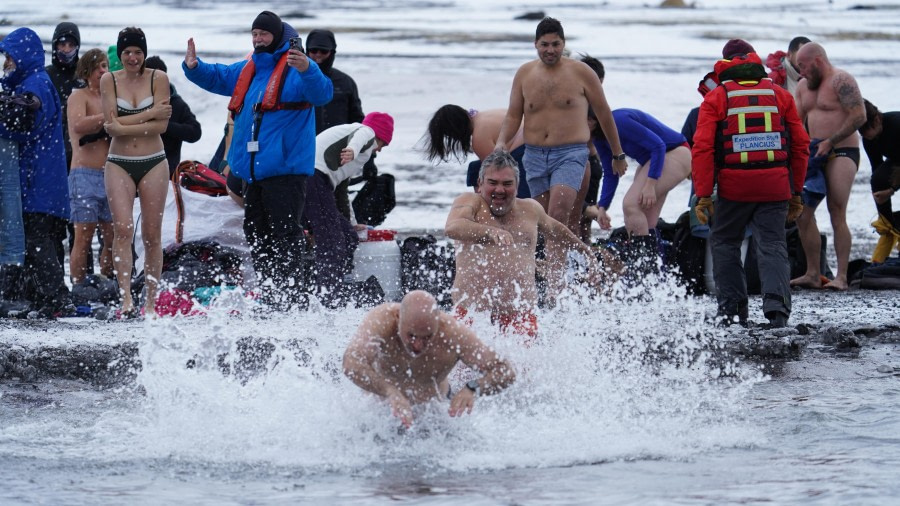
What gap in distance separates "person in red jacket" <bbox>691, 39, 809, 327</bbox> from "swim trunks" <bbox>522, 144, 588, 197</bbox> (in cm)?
91

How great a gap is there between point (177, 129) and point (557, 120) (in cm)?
272

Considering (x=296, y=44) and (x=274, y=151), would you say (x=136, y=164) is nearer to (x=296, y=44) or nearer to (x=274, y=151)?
(x=274, y=151)

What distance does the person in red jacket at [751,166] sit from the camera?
7605mm

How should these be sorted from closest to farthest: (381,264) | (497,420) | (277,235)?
1. (497,420)
2. (277,235)
3. (381,264)

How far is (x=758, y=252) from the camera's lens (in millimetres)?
7852

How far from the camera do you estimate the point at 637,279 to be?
8.73 m

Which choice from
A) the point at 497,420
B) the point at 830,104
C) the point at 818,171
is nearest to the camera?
the point at 497,420

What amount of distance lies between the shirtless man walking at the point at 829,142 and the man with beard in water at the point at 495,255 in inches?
129

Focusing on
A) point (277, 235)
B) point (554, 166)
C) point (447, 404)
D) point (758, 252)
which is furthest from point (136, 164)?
point (758, 252)

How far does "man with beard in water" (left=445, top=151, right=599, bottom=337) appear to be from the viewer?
6574 millimetres

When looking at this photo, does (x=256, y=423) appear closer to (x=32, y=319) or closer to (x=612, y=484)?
(x=612, y=484)

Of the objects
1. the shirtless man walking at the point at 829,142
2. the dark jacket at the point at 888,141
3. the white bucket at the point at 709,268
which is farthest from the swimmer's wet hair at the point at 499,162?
the dark jacket at the point at 888,141

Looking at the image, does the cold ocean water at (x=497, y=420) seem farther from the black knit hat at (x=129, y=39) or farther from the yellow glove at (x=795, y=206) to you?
the black knit hat at (x=129, y=39)

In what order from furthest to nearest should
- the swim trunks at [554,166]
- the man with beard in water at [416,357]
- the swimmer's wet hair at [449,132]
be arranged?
the swimmer's wet hair at [449,132] < the swim trunks at [554,166] < the man with beard in water at [416,357]
